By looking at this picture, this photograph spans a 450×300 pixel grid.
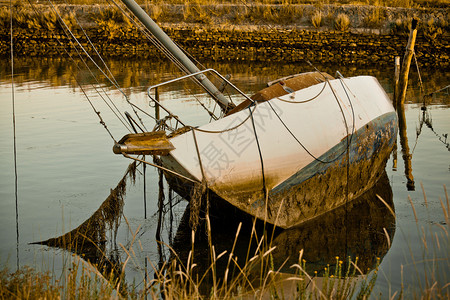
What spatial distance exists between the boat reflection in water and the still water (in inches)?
0.6

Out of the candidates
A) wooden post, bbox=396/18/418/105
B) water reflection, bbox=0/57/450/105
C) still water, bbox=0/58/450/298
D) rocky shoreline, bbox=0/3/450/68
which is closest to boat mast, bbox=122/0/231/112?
still water, bbox=0/58/450/298

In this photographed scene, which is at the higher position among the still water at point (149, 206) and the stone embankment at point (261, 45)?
the stone embankment at point (261, 45)

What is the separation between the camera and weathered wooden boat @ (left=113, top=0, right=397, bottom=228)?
7.55 metres

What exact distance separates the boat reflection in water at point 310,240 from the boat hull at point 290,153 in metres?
0.21

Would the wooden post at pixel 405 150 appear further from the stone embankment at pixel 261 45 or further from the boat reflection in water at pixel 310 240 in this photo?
the stone embankment at pixel 261 45

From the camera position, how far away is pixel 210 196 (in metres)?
7.78

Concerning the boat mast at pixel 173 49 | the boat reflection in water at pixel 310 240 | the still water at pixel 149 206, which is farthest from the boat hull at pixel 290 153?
the boat mast at pixel 173 49

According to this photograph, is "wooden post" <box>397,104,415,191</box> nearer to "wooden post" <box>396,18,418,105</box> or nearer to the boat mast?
"wooden post" <box>396,18,418,105</box>

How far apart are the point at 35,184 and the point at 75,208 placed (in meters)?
1.55

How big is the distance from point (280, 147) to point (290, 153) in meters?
0.19

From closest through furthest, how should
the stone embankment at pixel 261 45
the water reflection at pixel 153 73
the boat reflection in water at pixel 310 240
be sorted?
the boat reflection in water at pixel 310 240 → the water reflection at pixel 153 73 → the stone embankment at pixel 261 45

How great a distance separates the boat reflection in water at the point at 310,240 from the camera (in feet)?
→ 25.4

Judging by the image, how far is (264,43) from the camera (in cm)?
3122

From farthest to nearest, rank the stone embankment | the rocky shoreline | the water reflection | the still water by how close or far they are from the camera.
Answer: the rocky shoreline, the stone embankment, the water reflection, the still water
